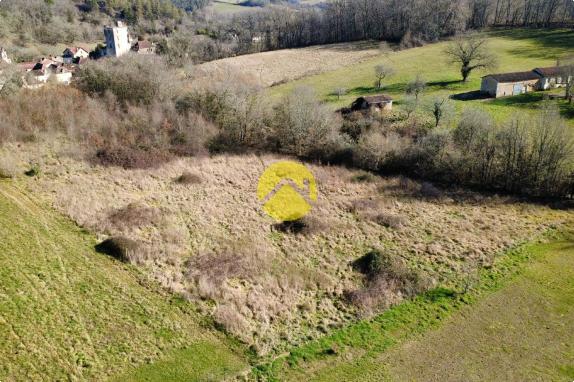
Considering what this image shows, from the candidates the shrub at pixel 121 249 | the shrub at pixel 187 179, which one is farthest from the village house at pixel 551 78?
the shrub at pixel 121 249

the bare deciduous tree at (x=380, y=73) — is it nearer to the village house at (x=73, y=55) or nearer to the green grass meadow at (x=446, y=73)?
the green grass meadow at (x=446, y=73)

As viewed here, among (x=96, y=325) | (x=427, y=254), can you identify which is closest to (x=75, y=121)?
(x=96, y=325)

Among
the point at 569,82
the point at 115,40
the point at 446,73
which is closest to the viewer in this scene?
the point at 569,82

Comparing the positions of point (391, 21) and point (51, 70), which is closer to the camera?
point (51, 70)

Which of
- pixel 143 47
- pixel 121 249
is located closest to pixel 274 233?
pixel 121 249

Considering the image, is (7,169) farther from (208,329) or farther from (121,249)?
A: (208,329)

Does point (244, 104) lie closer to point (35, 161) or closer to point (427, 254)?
point (35, 161)
